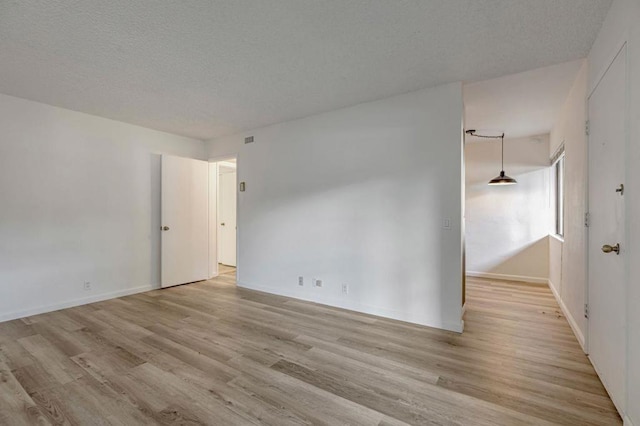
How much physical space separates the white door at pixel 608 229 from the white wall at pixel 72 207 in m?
5.50

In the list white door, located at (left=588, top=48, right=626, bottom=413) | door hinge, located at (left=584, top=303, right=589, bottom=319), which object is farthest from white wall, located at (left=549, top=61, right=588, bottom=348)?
white door, located at (left=588, top=48, right=626, bottom=413)

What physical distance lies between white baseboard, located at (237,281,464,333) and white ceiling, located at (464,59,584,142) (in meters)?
2.57

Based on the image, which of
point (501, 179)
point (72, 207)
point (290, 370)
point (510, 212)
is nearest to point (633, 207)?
point (290, 370)

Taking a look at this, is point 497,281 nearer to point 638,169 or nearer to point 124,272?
point 638,169

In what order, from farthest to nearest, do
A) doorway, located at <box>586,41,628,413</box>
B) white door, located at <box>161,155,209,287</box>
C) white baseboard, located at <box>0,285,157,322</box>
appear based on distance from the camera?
white door, located at <box>161,155,209,287</box> < white baseboard, located at <box>0,285,157,322</box> < doorway, located at <box>586,41,628,413</box>

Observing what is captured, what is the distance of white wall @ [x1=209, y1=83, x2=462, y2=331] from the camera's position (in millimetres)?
3123

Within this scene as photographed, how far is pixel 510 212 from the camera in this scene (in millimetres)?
5277

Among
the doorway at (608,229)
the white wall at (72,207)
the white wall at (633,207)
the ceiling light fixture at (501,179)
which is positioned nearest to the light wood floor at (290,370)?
the doorway at (608,229)

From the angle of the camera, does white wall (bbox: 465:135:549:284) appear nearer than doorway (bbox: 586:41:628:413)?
No

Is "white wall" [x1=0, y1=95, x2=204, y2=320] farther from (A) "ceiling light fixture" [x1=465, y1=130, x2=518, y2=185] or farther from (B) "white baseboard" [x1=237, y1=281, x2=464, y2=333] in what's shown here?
(A) "ceiling light fixture" [x1=465, y1=130, x2=518, y2=185]

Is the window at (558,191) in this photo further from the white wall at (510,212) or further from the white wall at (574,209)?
the white wall at (574,209)

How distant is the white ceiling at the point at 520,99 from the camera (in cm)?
291

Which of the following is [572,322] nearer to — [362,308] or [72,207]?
[362,308]

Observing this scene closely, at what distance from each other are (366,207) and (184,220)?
3.31m
